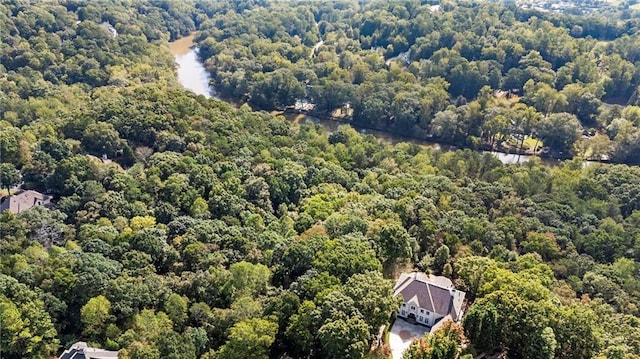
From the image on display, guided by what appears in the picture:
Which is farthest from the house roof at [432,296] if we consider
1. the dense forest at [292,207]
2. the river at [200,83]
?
the river at [200,83]

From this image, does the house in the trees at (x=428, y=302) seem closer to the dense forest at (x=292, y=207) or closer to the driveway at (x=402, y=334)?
the driveway at (x=402, y=334)

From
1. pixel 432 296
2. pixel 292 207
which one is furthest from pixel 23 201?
pixel 432 296

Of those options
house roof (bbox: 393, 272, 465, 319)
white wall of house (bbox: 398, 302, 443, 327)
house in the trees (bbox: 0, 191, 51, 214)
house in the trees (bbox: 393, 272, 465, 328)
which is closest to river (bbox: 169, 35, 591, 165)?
house roof (bbox: 393, 272, 465, 319)

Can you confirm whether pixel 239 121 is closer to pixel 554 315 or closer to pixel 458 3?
→ pixel 554 315

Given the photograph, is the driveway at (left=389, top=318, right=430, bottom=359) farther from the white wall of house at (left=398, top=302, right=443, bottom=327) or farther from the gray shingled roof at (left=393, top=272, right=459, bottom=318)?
the gray shingled roof at (left=393, top=272, right=459, bottom=318)

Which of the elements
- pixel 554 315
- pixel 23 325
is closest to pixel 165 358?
pixel 23 325

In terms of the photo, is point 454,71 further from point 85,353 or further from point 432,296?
point 85,353

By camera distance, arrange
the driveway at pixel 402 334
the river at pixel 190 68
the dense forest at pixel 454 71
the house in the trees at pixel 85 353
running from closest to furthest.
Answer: the house in the trees at pixel 85 353, the driveway at pixel 402 334, the dense forest at pixel 454 71, the river at pixel 190 68
